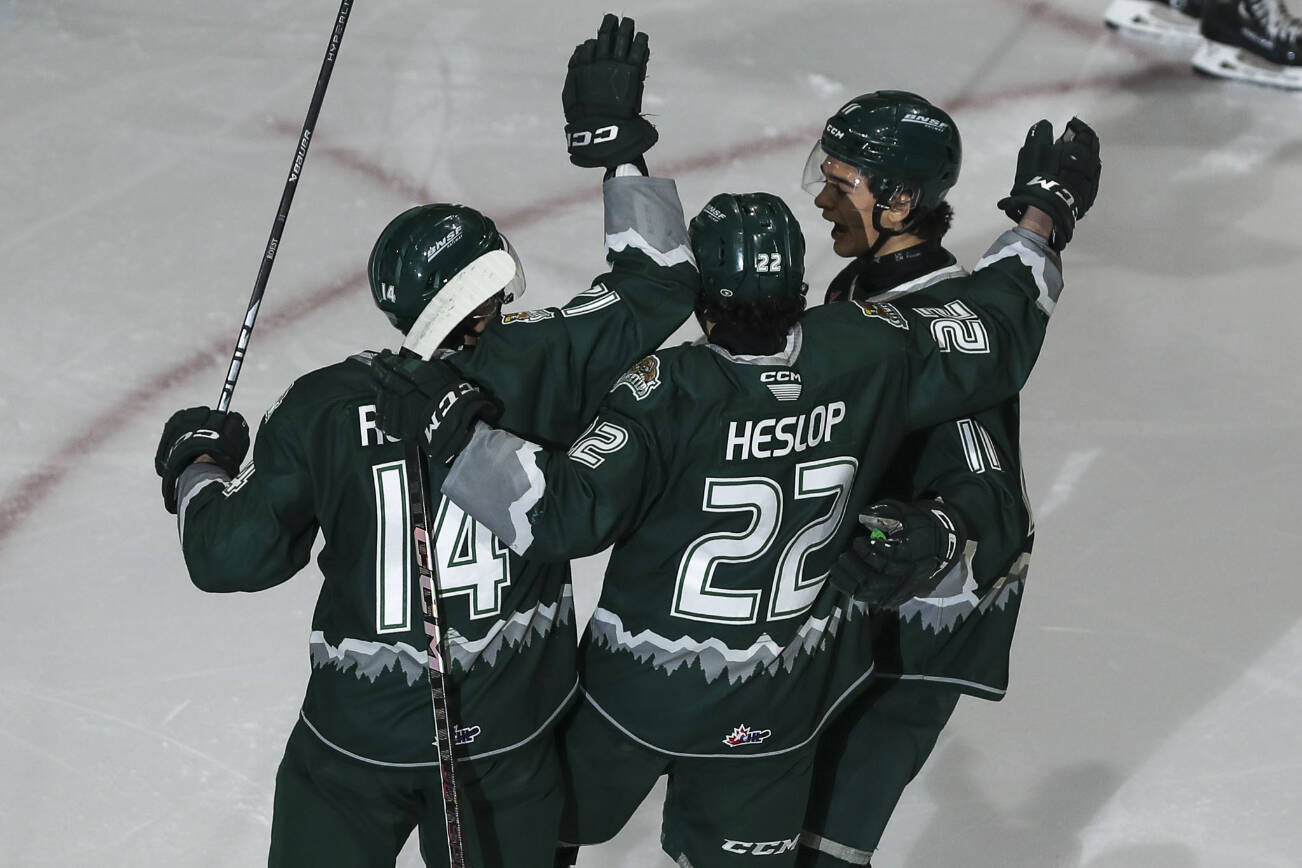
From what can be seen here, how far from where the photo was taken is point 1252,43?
20.6 feet

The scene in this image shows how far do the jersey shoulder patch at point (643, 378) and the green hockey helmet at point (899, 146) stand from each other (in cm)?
64

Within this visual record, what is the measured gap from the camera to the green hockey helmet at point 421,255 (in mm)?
2174

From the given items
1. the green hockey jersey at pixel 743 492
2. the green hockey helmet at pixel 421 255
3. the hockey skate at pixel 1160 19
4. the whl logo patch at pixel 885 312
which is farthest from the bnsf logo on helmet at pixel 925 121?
the hockey skate at pixel 1160 19

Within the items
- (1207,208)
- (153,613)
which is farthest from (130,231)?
(1207,208)

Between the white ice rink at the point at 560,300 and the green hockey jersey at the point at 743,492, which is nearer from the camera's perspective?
the green hockey jersey at the point at 743,492

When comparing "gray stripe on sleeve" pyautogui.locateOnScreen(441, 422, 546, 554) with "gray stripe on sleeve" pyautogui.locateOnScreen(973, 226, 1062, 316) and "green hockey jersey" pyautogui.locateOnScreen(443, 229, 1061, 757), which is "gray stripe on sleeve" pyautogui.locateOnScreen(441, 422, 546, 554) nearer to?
"green hockey jersey" pyautogui.locateOnScreen(443, 229, 1061, 757)

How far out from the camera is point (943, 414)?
2.39m

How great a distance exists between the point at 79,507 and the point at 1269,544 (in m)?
2.84

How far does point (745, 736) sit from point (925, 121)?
1.01 metres

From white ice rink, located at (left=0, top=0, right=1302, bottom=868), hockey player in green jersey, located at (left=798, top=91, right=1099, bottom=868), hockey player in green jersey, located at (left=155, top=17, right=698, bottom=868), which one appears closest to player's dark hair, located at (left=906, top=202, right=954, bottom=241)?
hockey player in green jersey, located at (left=798, top=91, right=1099, bottom=868)

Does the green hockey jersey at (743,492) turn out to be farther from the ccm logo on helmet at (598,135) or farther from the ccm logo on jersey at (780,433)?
the ccm logo on helmet at (598,135)

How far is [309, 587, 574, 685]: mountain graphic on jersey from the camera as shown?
227 centimetres

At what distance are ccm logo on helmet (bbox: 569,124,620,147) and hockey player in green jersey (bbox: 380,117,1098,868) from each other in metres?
0.22

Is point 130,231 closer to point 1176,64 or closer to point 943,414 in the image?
point 943,414
